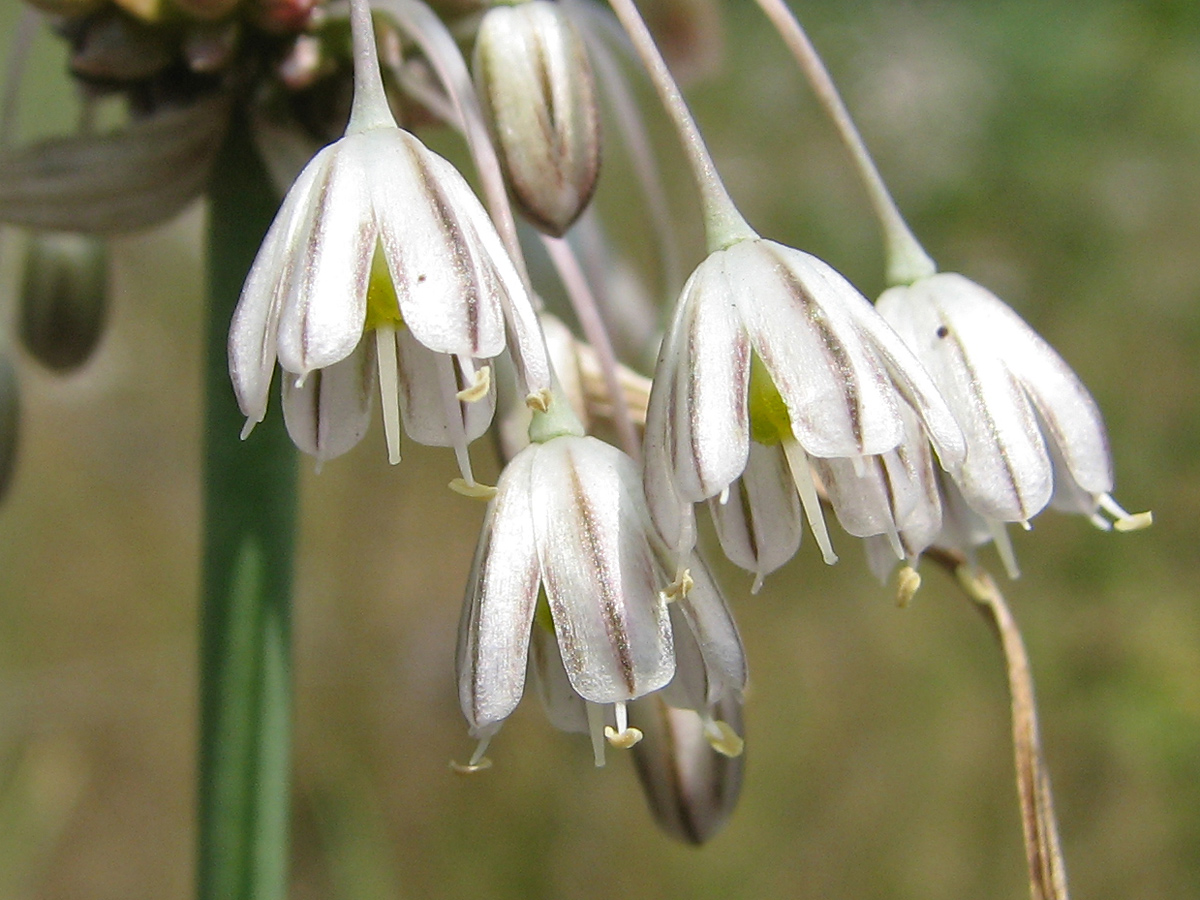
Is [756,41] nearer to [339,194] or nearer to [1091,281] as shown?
[1091,281]

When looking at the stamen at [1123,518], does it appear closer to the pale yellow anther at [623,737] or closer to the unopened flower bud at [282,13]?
the pale yellow anther at [623,737]

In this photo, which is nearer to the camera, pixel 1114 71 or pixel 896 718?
pixel 896 718

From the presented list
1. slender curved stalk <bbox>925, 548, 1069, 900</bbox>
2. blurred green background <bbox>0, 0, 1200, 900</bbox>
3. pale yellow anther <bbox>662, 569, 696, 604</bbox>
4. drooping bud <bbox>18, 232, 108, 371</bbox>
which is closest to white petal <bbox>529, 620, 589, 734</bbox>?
pale yellow anther <bbox>662, 569, 696, 604</bbox>

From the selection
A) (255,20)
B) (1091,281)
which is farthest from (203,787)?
(1091,281)

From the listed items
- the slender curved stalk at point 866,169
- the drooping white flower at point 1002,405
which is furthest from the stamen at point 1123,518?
the slender curved stalk at point 866,169

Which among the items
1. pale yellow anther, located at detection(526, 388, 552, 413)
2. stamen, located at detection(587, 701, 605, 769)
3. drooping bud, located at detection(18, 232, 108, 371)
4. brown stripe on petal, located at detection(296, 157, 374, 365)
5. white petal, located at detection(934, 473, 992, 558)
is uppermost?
drooping bud, located at detection(18, 232, 108, 371)

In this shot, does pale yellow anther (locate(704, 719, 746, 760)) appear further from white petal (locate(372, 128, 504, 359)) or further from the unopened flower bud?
the unopened flower bud

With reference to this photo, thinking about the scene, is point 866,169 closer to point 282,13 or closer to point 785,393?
point 785,393
